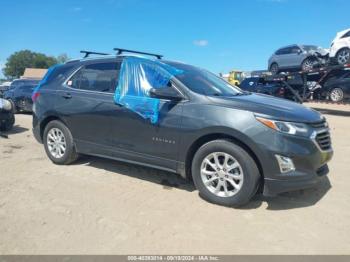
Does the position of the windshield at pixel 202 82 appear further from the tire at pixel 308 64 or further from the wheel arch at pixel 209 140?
the tire at pixel 308 64

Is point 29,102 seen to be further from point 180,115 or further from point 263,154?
point 263,154

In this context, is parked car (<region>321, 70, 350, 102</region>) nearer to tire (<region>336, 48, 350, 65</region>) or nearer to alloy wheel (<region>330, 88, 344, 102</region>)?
alloy wheel (<region>330, 88, 344, 102</region>)

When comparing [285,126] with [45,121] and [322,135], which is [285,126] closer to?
[322,135]

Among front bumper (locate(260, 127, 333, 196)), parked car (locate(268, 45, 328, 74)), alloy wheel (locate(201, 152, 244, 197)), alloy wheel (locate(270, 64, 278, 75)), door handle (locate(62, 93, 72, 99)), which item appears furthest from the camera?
alloy wheel (locate(270, 64, 278, 75))

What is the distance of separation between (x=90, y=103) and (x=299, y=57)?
554 inches

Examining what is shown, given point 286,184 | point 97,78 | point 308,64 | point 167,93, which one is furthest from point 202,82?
point 308,64

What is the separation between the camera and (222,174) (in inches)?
167

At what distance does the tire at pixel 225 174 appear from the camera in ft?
13.3

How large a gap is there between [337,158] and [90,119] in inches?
188

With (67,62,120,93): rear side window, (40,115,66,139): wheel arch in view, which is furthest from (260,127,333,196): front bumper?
(40,115,66,139): wheel arch

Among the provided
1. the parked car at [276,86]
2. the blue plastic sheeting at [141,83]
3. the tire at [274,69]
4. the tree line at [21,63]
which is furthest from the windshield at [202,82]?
the tree line at [21,63]

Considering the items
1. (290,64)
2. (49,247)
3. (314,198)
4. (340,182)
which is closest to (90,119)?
(49,247)

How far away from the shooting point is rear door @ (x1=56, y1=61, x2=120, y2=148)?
17.1 feet

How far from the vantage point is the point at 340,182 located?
526 cm
